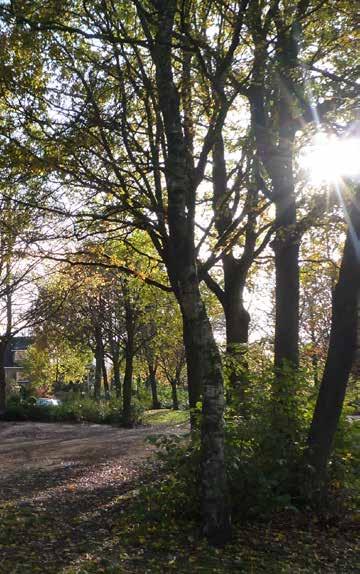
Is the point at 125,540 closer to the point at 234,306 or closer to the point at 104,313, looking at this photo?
the point at 234,306

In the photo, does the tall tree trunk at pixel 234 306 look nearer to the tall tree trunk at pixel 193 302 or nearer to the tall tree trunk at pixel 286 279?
the tall tree trunk at pixel 286 279

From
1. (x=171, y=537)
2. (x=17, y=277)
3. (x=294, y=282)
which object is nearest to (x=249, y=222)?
(x=294, y=282)

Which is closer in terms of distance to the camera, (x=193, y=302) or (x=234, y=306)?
(x=193, y=302)

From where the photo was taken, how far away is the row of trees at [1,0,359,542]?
20.6 ft

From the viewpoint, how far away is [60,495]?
27.4ft

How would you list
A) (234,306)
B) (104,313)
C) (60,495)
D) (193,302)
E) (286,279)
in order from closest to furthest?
(193,302)
(60,495)
(286,279)
(234,306)
(104,313)

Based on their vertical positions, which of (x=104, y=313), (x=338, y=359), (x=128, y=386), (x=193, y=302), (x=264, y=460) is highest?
(x=104, y=313)

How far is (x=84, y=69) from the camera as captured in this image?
972 centimetres

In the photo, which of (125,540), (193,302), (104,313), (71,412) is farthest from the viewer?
(71,412)

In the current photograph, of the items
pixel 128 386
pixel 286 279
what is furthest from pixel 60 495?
pixel 128 386

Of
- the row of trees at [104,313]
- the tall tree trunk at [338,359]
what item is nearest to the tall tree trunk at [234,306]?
the row of trees at [104,313]

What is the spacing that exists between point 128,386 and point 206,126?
14335 mm

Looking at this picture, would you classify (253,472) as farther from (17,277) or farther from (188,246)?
(17,277)

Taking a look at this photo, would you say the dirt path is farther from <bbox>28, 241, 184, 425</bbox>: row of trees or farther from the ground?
<bbox>28, 241, 184, 425</bbox>: row of trees
